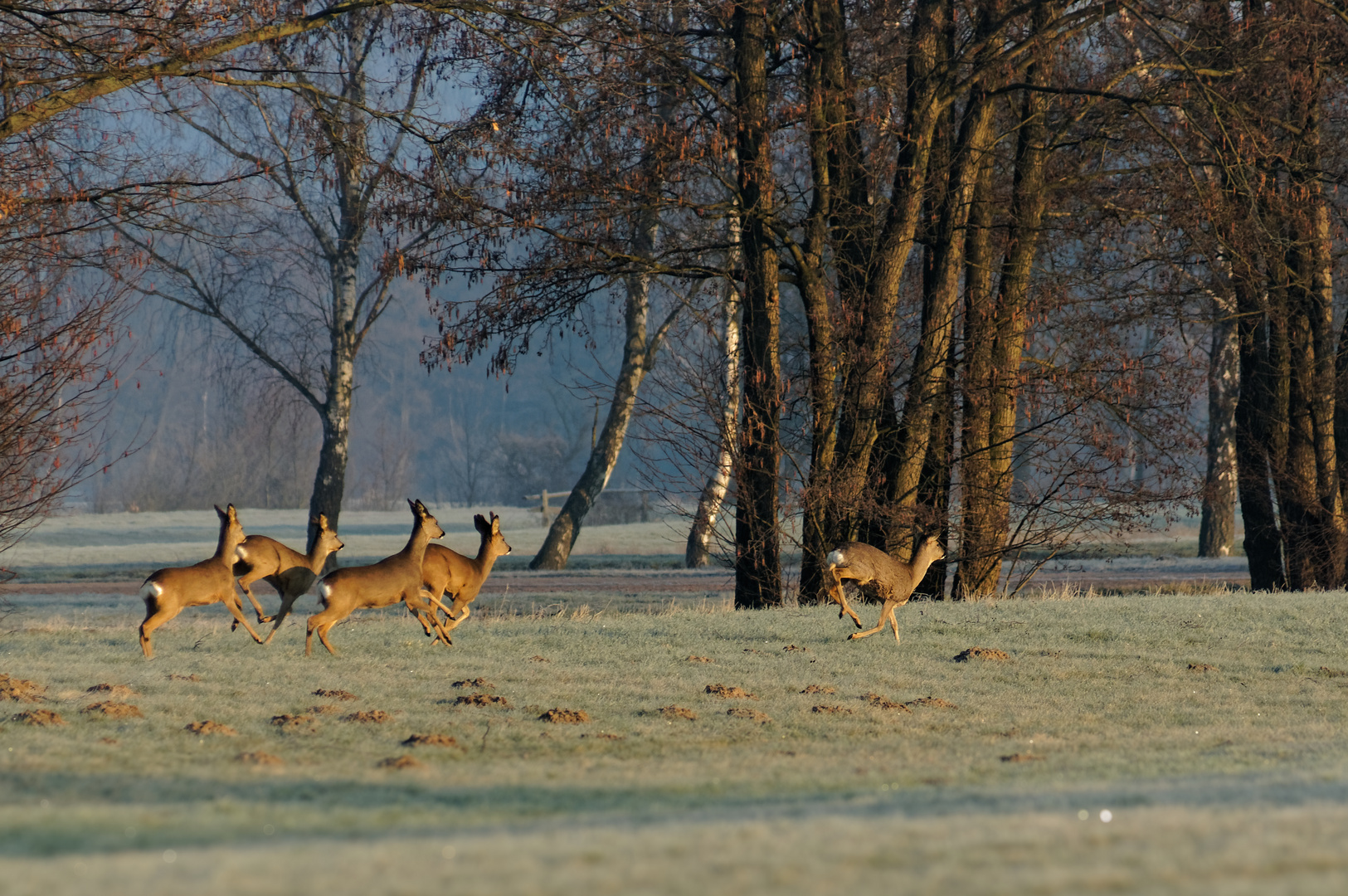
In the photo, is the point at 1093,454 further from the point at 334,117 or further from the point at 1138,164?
the point at 334,117

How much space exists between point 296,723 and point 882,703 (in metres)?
4.39

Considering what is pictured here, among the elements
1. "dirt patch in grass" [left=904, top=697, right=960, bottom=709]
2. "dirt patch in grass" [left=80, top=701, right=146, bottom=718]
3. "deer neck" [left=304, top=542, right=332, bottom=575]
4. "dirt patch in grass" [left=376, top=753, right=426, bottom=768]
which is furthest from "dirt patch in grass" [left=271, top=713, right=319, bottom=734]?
"dirt patch in grass" [left=904, top=697, right=960, bottom=709]

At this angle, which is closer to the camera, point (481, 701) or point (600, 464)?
point (481, 701)

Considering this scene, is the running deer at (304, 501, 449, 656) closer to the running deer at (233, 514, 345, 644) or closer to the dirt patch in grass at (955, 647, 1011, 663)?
the running deer at (233, 514, 345, 644)

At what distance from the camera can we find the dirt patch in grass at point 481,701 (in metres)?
9.07

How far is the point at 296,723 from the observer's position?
8.17 metres

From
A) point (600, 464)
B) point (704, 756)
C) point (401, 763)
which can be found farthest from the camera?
point (600, 464)

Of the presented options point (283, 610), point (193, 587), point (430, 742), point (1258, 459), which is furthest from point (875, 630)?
point (1258, 459)

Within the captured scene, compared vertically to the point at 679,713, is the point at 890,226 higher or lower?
higher

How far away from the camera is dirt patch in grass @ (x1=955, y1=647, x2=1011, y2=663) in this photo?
37.8 feet

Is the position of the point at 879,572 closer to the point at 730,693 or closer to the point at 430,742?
the point at 730,693

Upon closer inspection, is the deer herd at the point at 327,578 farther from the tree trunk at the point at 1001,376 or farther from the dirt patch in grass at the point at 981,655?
the tree trunk at the point at 1001,376

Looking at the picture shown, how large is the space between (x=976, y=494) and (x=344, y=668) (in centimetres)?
1036

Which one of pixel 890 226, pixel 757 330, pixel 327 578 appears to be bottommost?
pixel 327 578
